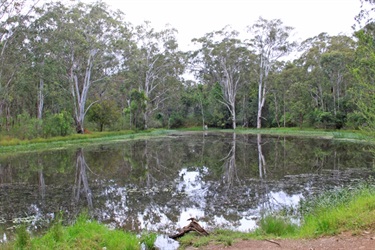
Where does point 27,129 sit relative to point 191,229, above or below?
above

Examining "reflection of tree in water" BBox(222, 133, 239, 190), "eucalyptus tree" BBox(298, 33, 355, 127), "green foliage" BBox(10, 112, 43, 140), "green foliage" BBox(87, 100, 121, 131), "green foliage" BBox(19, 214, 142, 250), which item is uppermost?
"eucalyptus tree" BBox(298, 33, 355, 127)

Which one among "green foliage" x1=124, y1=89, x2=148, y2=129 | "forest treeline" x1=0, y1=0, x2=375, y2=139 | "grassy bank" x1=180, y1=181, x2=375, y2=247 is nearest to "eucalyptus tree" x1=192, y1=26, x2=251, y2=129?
"forest treeline" x1=0, y1=0, x2=375, y2=139

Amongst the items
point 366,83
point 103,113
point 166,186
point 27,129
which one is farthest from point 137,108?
point 366,83

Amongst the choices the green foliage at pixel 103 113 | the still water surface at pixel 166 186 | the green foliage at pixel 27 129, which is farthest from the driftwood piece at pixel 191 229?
the green foliage at pixel 103 113

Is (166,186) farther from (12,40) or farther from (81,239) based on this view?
(12,40)

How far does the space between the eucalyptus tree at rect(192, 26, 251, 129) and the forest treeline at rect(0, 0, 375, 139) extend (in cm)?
15

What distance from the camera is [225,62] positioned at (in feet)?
155

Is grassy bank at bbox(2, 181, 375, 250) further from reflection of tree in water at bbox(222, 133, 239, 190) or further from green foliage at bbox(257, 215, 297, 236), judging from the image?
reflection of tree in water at bbox(222, 133, 239, 190)

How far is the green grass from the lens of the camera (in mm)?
5070

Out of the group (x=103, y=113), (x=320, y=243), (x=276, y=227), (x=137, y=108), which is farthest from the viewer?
(x=137, y=108)

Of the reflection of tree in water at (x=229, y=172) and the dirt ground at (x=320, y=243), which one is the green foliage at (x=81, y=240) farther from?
the reflection of tree in water at (x=229, y=172)

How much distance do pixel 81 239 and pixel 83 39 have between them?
28480 mm

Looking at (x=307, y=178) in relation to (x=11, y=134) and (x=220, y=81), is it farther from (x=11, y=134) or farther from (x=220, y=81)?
(x=220, y=81)

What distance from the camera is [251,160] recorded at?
17109 mm
